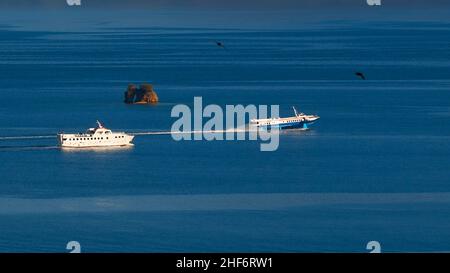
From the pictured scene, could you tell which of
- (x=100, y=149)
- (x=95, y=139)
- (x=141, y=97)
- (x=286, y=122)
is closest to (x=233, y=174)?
(x=100, y=149)

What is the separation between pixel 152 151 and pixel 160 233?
24.1 m

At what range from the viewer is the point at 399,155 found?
63.4 meters

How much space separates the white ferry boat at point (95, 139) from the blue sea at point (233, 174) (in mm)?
607

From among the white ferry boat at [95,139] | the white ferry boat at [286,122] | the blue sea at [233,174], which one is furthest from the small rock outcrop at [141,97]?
the white ferry boat at [95,139]

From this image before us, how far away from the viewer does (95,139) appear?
65.3 metres

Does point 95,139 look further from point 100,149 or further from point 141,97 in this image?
point 141,97

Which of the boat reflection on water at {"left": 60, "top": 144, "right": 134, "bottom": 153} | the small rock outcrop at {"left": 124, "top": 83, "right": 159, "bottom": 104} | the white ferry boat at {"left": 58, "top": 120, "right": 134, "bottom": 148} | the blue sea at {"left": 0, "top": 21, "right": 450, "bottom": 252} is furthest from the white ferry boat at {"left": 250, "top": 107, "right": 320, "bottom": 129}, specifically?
the small rock outcrop at {"left": 124, "top": 83, "right": 159, "bottom": 104}

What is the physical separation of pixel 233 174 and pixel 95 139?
1097 centimetres

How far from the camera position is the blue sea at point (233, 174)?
40.4 m

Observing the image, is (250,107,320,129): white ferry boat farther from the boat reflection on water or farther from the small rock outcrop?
the small rock outcrop

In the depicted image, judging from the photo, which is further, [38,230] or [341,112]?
[341,112]

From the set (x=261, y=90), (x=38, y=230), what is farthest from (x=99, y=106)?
(x=38, y=230)

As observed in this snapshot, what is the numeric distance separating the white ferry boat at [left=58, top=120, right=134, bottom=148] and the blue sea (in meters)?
0.61
